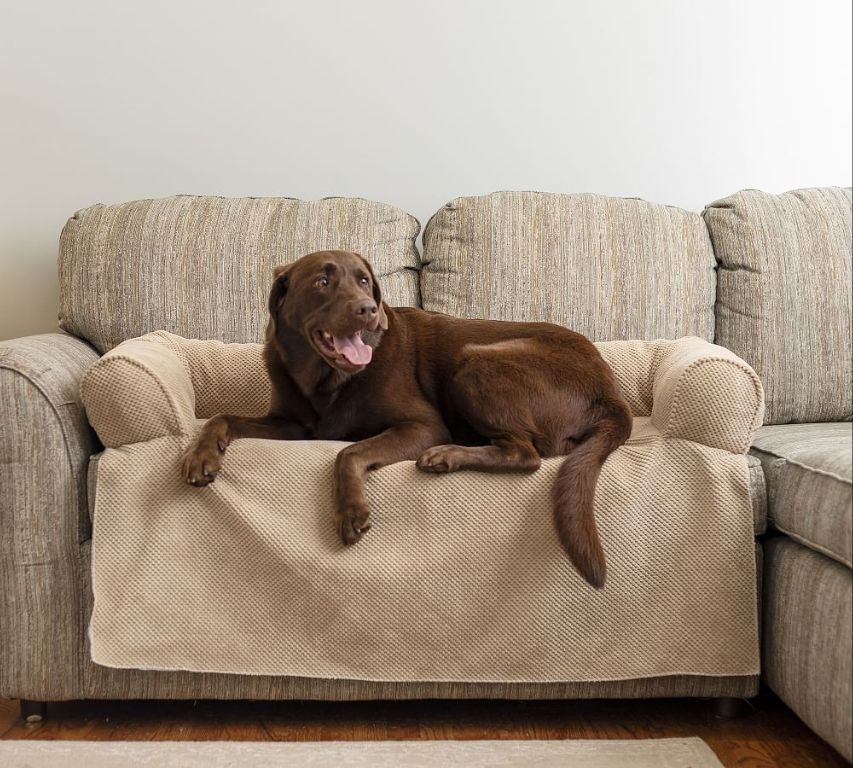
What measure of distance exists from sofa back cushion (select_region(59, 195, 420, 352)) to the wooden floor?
0.97 metres

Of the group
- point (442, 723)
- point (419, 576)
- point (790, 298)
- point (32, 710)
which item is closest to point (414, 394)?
point (419, 576)

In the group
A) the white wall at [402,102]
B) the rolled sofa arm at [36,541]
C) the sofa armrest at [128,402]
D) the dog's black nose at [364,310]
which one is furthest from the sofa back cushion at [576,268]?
the rolled sofa arm at [36,541]

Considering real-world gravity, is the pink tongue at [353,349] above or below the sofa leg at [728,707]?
above

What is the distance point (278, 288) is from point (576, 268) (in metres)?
0.90

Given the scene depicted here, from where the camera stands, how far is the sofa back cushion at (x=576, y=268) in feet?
7.85

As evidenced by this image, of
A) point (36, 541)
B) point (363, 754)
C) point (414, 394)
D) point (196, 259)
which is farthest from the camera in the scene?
point (196, 259)

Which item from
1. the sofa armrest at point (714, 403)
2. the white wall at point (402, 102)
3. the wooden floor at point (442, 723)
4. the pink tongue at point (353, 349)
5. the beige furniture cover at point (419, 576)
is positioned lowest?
the wooden floor at point (442, 723)

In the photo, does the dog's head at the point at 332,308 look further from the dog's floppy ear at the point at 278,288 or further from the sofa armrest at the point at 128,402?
the sofa armrest at the point at 128,402

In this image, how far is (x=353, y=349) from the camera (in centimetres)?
176

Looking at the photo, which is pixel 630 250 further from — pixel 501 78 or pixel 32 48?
pixel 32 48

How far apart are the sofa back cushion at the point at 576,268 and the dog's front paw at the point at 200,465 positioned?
37.0 inches

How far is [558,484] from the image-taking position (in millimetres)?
1566

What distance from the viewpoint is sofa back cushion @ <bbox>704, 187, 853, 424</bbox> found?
236cm

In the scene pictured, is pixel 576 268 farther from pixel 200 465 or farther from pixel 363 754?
pixel 363 754
